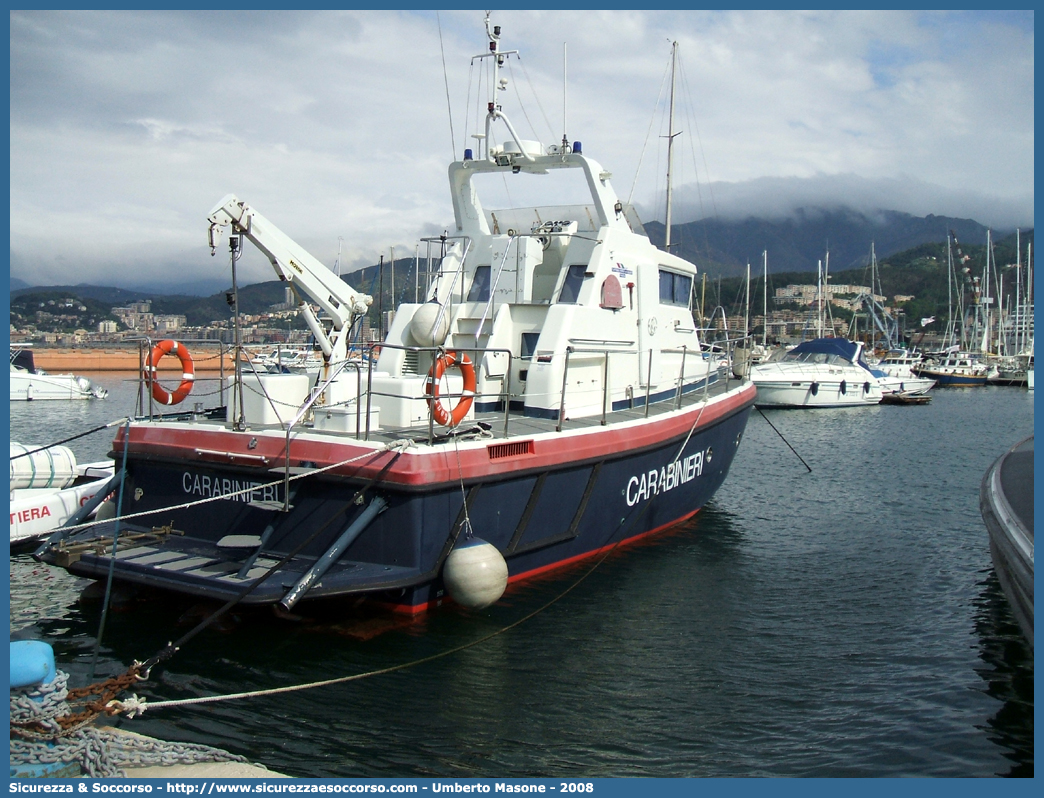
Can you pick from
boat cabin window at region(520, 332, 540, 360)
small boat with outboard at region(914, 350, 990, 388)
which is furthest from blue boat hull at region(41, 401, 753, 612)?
small boat with outboard at region(914, 350, 990, 388)

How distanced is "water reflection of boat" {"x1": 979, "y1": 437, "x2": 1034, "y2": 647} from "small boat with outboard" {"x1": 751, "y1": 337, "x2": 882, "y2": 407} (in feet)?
72.9

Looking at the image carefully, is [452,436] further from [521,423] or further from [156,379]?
[156,379]

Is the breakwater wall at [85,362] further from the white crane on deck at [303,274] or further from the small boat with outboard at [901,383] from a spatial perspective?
the white crane on deck at [303,274]

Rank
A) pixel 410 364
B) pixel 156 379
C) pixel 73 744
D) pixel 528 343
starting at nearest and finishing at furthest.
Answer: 1. pixel 73 744
2. pixel 156 379
3. pixel 410 364
4. pixel 528 343

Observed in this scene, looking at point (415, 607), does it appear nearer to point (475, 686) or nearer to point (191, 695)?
point (475, 686)

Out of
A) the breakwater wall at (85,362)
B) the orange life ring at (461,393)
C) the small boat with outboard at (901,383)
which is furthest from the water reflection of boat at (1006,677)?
the breakwater wall at (85,362)

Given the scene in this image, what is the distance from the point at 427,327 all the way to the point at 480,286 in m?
1.36

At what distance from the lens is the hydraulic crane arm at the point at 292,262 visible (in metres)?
7.81

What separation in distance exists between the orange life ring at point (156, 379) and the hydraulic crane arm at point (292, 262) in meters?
1.04

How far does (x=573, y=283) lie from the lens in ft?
32.7

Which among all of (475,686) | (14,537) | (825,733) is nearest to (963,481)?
(825,733)

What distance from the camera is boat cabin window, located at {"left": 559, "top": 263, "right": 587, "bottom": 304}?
9875 mm

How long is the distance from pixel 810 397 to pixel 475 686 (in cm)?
2978

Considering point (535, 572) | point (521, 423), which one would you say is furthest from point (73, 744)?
point (521, 423)
